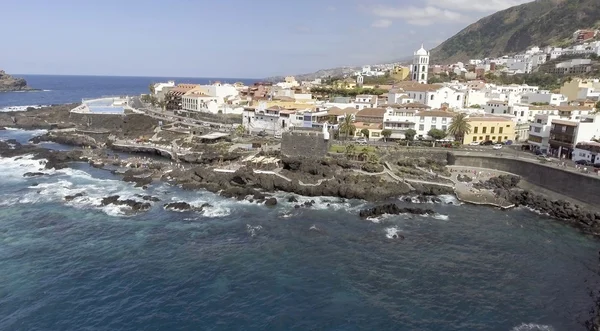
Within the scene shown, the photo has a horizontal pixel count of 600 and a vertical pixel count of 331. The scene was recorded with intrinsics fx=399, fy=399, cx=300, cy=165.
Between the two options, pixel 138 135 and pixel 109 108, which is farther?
pixel 109 108

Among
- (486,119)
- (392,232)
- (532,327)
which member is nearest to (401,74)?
(486,119)

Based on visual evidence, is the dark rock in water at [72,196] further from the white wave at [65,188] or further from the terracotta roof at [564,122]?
the terracotta roof at [564,122]

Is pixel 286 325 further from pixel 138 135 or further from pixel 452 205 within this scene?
pixel 138 135

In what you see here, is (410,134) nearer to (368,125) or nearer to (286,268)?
(368,125)

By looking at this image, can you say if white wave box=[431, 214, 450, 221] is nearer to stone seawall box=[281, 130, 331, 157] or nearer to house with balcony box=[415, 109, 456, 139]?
stone seawall box=[281, 130, 331, 157]

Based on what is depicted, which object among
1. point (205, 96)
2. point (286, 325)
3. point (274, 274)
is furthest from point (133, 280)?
point (205, 96)

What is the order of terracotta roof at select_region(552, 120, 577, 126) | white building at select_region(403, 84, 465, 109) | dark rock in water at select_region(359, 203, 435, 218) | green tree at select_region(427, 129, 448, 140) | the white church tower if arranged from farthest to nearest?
the white church tower < white building at select_region(403, 84, 465, 109) < green tree at select_region(427, 129, 448, 140) < terracotta roof at select_region(552, 120, 577, 126) < dark rock in water at select_region(359, 203, 435, 218)

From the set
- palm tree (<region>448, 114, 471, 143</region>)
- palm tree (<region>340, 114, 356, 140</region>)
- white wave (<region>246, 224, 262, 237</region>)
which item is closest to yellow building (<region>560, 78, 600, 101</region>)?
palm tree (<region>448, 114, 471, 143</region>)
